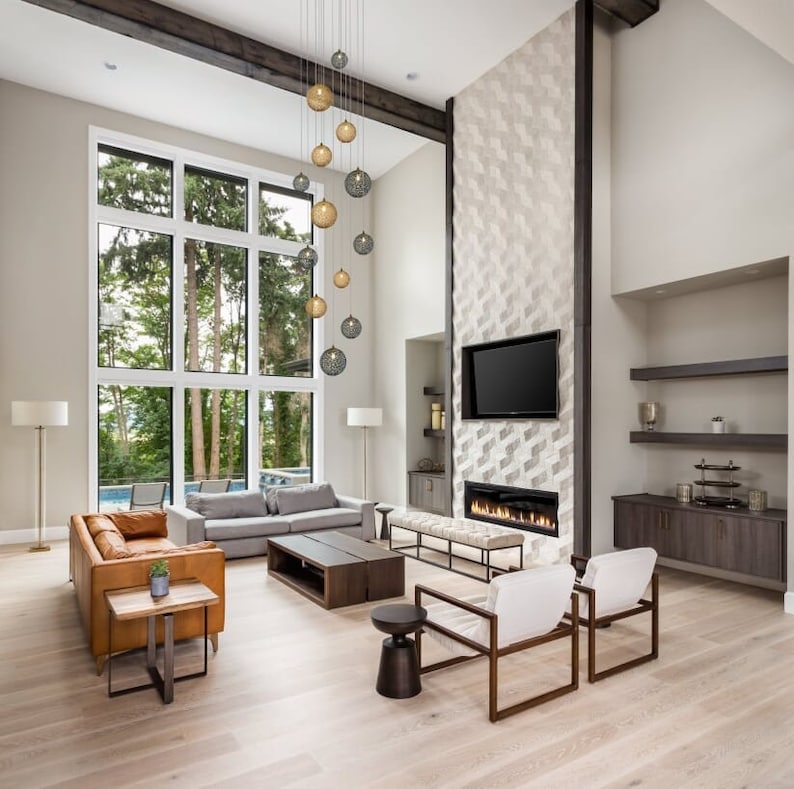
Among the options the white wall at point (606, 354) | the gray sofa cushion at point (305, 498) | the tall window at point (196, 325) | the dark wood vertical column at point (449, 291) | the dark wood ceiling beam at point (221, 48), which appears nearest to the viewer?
the dark wood ceiling beam at point (221, 48)

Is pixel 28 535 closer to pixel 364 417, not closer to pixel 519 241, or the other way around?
pixel 364 417

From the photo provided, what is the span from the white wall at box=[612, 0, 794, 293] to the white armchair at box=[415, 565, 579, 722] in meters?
3.37

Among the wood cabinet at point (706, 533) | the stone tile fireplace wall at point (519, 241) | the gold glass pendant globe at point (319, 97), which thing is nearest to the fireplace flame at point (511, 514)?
the stone tile fireplace wall at point (519, 241)

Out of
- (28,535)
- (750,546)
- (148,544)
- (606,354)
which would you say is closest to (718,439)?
(750,546)

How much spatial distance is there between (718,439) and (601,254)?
2.03m

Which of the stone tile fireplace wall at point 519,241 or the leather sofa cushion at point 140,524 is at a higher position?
the stone tile fireplace wall at point 519,241

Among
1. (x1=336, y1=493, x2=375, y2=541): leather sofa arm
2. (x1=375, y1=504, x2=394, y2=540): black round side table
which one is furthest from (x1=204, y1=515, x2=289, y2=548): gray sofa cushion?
(x1=375, y1=504, x2=394, y2=540): black round side table

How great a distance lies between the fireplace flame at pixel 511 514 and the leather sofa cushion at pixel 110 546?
4.02 m

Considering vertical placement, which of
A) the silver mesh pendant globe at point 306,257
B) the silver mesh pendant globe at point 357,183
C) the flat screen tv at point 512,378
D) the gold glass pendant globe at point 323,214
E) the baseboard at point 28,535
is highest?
the silver mesh pendant globe at point 357,183

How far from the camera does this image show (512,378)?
6.71 meters

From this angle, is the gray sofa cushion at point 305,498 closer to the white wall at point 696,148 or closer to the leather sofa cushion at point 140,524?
the leather sofa cushion at point 140,524

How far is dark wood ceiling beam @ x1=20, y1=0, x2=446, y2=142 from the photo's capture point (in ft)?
18.5

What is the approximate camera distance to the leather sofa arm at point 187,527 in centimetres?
601

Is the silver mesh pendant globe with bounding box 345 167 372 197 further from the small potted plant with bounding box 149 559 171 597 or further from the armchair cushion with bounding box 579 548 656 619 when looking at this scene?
the armchair cushion with bounding box 579 548 656 619
